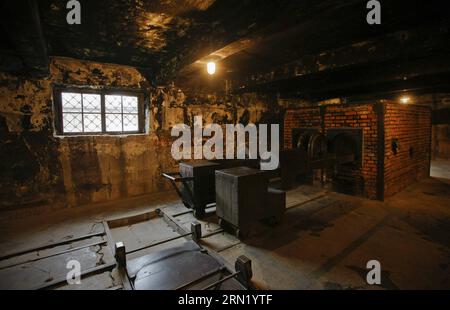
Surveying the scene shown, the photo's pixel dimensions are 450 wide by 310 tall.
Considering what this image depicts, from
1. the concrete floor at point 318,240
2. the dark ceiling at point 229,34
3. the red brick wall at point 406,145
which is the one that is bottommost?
the concrete floor at point 318,240

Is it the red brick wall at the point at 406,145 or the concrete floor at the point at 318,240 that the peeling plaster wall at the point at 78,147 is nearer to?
the concrete floor at the point at 318,240

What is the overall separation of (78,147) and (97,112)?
846 millimetres

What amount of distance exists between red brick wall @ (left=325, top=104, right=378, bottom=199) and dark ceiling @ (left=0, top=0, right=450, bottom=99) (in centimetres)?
85

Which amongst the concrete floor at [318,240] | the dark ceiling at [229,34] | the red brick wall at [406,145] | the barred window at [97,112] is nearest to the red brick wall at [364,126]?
the red brick wall at [406,145]

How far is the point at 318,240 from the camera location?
3139 millimetres

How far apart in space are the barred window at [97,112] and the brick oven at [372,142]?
12.6 feet

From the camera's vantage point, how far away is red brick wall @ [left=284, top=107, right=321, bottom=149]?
5879 millimetres

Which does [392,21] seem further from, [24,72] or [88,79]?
[24,72]

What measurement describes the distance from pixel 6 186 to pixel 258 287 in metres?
4.57

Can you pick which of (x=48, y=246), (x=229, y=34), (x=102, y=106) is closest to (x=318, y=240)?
(x=229, y=34)

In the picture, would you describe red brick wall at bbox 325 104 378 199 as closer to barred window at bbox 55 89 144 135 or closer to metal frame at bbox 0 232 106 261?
barred window at bbox 55 89 144 135

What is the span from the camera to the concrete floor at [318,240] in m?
2.36

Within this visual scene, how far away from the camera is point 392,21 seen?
2.83 metres
